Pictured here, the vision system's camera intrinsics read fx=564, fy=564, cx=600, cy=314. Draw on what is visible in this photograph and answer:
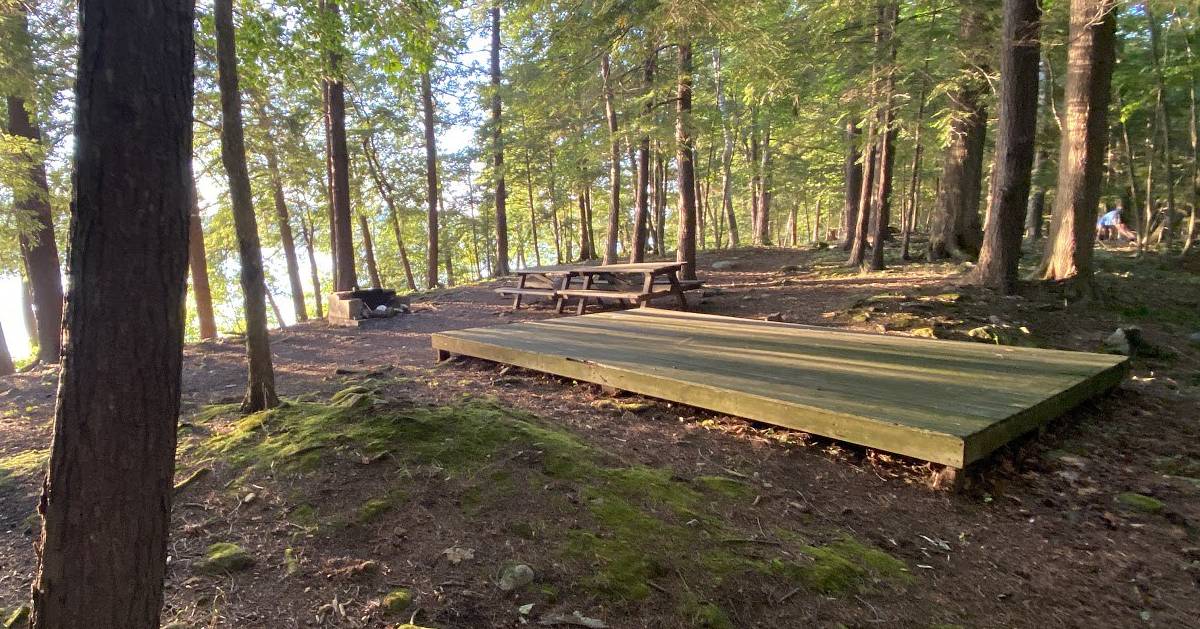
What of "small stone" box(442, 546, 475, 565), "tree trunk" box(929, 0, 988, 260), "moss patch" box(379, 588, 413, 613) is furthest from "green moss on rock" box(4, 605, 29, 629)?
"tree trunk" box(929, 0, 988, 260)

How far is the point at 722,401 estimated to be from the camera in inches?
155

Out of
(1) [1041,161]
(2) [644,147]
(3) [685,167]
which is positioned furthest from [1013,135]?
(1) [1041,161]

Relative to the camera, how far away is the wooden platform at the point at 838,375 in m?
3.21

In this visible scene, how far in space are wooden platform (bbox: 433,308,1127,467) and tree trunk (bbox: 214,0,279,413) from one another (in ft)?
7.01

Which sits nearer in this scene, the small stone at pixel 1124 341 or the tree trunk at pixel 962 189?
the small stone at pixel 1124 341

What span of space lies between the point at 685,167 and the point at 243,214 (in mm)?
7248

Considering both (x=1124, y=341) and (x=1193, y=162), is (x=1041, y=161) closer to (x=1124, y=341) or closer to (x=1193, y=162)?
(x=1193, y=162)

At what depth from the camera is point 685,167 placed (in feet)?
32.1

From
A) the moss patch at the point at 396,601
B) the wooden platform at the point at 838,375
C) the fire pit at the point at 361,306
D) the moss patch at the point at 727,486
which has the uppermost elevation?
the fire pit at the point at 361,306

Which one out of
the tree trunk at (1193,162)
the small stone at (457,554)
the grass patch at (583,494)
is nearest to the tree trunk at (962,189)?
the tree trunk at (1193,162)

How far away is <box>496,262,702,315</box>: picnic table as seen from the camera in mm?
8766

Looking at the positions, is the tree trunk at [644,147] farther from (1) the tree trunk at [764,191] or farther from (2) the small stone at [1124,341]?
(1) the tree trunk at [764,191]

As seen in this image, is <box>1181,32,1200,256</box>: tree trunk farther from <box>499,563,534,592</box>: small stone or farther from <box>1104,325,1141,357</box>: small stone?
<box>499,563,534,592</box>: small stone

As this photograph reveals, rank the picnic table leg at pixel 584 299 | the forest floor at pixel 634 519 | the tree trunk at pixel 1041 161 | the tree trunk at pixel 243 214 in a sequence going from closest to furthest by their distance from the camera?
the forest floor at pixel 634 519 → the tree trunk at pixel 243 214 → the picnic table leg at pixel 584 299 → the tree trunk at pixel 1041 161
